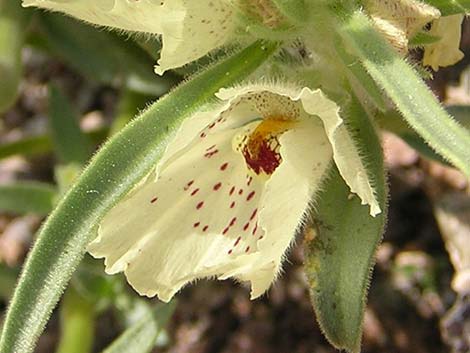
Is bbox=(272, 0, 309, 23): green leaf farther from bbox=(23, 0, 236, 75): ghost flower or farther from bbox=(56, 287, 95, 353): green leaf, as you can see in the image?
bbox=(56, 287, 95, 353): green leaf

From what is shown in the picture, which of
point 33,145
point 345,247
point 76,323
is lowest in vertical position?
point 76,323

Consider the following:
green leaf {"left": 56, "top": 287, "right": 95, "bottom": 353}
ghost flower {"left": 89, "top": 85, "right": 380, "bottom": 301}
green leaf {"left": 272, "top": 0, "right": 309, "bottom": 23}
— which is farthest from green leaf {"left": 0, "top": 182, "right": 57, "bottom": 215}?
green leaf {"left": 272, "top": 0, "right": 309, "bottom": 23}

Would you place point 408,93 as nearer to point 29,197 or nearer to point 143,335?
point 143,335

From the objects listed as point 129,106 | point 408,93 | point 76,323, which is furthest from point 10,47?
point 408,93

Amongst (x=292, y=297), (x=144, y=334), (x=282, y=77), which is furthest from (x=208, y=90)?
(x=292, y=297)

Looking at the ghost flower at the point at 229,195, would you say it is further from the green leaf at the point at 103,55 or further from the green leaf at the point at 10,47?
the green leaf at the point at 103,55

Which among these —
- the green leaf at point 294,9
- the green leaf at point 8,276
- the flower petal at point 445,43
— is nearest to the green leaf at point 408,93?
the green leaf at point 294,9

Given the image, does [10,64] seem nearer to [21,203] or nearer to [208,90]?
[21,203]
